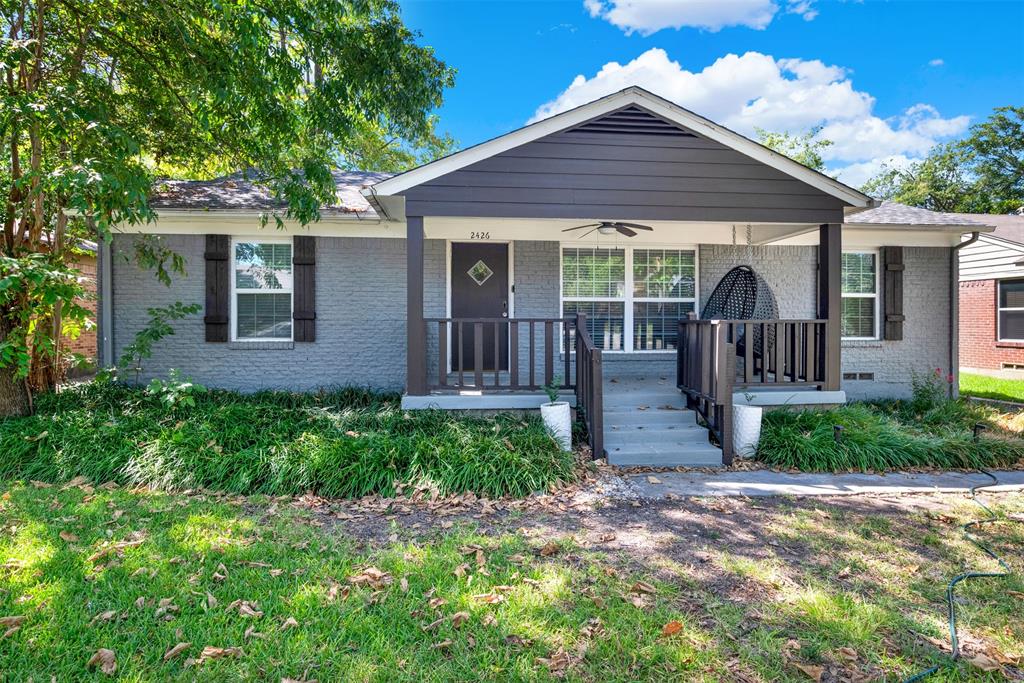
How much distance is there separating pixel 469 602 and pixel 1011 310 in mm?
15948

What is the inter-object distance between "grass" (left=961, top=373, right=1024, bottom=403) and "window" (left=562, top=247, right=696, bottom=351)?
6209 mm

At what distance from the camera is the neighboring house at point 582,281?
5.78 meters

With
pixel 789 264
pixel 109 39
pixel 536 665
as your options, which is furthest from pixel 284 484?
pixel 789 264

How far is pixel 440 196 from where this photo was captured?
573 centimetres

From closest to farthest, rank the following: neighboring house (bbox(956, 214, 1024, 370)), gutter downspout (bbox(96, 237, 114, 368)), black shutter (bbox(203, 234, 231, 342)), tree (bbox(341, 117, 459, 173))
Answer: gutter downspout (bbox(96, 237, 114, 368)), black shutter (bbox(203, 234, 231, 342)), neighboring house (bbox(956, 214, 1024, 370)), tree (bbox(341, 117, 459, 173))

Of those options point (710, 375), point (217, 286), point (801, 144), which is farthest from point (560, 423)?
point (801, 144)

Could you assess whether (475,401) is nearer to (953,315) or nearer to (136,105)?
(136,105)

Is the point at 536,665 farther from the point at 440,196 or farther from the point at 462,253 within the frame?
the point at 462,253

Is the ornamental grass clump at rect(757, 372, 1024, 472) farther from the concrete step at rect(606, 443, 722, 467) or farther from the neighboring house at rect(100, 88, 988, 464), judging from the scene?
the concrete step at rect(606, 443, 722, 467)

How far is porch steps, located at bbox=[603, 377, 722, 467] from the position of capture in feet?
17.5

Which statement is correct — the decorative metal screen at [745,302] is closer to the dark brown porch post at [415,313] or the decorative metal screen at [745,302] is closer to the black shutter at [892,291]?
the black shutter at [892,291]

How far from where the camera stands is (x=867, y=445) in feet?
17.7

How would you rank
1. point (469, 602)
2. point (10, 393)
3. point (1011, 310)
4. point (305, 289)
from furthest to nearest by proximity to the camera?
point (1011, 310) < point (305, 289) < point (10, 393) < point (469, 602)

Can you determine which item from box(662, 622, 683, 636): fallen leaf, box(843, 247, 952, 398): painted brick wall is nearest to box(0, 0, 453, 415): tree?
box(662, 622, 683, 636): fallen leaf
